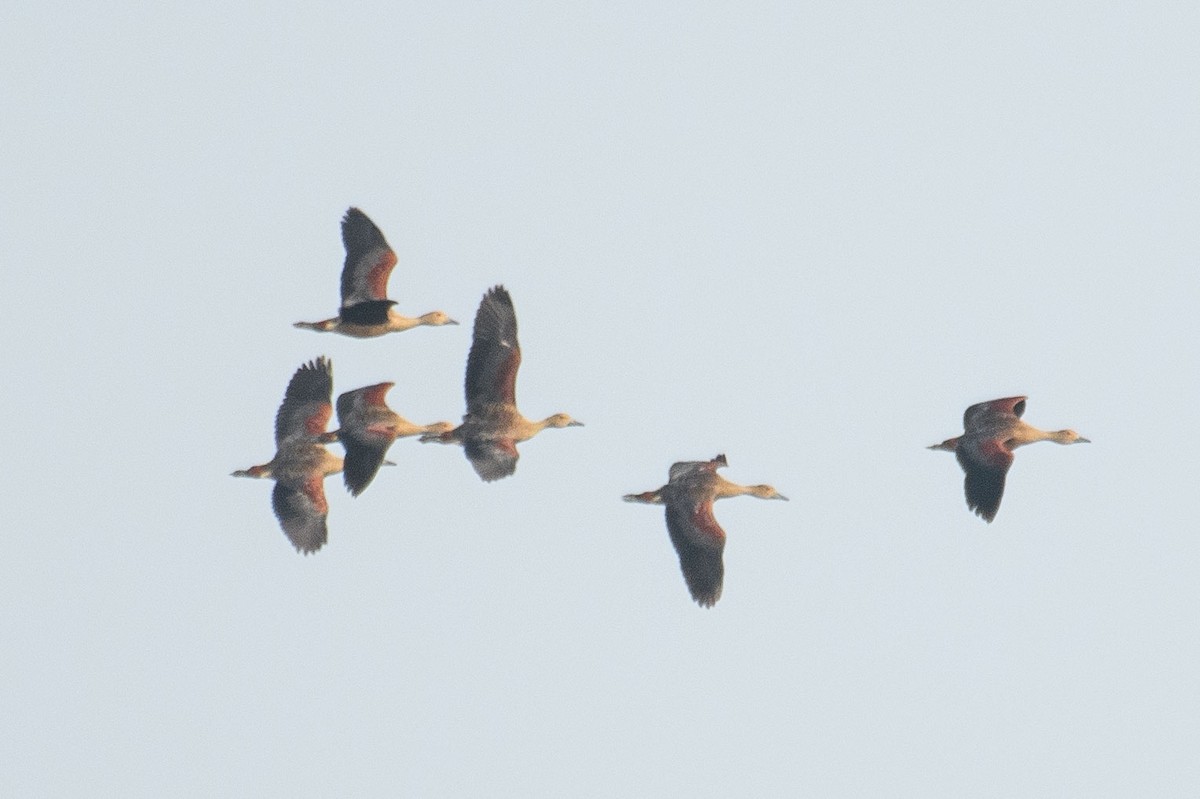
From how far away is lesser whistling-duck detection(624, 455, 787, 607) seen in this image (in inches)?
1467

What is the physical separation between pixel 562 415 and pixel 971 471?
599 centimetres

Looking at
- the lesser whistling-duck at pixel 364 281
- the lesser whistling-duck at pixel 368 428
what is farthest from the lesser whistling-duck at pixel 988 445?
the lesser whistling-duck at pixel 364 281

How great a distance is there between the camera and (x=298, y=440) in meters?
40.3

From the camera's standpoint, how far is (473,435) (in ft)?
125

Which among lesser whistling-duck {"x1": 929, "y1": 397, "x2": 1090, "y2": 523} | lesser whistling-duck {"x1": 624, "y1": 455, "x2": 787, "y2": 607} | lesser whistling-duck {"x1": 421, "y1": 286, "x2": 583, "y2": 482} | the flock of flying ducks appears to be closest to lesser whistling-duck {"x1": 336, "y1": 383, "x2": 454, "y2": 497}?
the flock of flying ducks

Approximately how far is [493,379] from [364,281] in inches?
131

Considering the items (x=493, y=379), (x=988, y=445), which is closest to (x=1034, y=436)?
(x=988, y=445)

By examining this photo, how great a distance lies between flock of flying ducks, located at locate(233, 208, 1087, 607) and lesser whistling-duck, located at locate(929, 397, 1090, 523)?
1 cm

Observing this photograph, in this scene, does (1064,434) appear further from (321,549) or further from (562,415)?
(321,549)

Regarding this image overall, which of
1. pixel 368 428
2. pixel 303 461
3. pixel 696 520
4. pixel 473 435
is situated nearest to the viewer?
pixel 696 520

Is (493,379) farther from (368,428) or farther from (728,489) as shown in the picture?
(728,489)

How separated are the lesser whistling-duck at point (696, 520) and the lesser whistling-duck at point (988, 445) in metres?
3.34

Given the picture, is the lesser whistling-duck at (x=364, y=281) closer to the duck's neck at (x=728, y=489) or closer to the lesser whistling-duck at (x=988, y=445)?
the duck's neck at (x=728, y=489)

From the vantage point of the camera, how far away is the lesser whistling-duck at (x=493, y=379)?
38.3 metres
